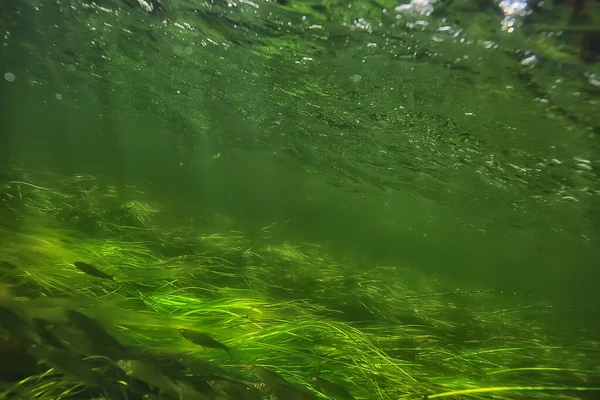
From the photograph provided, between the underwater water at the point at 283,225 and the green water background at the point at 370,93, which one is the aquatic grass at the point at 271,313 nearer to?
the underwater water at the point at 283,225

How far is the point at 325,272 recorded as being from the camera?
869cm

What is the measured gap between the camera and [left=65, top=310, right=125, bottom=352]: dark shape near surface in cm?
333

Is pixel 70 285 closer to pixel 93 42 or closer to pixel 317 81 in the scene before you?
pixel 317 81

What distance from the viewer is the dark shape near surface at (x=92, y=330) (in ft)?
10.9

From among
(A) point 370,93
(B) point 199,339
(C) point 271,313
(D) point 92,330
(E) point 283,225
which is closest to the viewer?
(D) point 92,330

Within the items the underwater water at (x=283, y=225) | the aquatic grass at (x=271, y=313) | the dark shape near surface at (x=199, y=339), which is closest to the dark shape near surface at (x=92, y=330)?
the underwater water at (x=283, y=225)

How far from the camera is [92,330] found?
3352 millimetres

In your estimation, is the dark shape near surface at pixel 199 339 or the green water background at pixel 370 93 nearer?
the dark shape near surface at pixel 199 339

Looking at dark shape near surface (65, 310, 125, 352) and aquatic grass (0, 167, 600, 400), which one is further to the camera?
aquatic grass (0, 167, 600, 400)

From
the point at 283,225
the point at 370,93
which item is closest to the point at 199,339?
the point at 370,93

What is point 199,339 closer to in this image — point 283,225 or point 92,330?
point 92,330

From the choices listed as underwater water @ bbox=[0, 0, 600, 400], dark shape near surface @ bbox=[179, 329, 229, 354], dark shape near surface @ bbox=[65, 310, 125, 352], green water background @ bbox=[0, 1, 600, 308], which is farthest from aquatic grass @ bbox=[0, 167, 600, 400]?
green water background @ bbox=[0, 1, 600, 308]

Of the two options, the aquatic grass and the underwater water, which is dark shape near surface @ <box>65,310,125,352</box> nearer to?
the underwater water

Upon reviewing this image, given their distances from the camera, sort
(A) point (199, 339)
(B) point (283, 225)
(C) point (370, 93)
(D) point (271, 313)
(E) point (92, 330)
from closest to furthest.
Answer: (E) point (92, 330) < (A) point (199, 339) < (D) point (271, 313) < (C) point (370, 93) < (B) point (283, 225)
